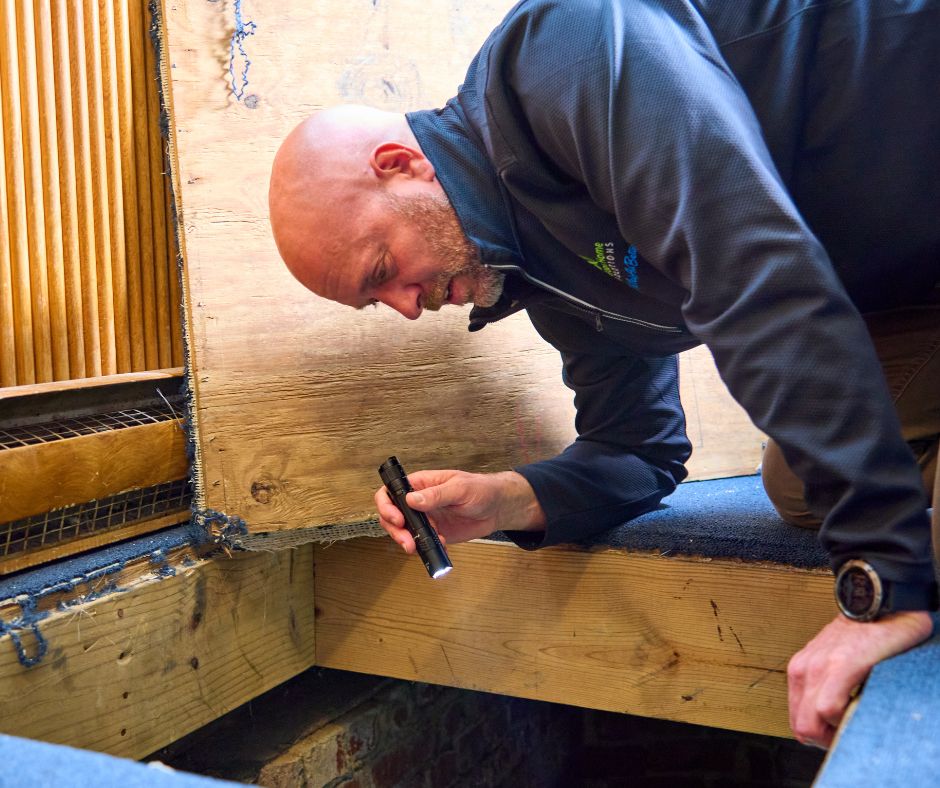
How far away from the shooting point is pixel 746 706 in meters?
1.44

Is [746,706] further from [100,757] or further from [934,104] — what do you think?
[100,757]

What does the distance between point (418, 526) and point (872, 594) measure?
0.64 metres

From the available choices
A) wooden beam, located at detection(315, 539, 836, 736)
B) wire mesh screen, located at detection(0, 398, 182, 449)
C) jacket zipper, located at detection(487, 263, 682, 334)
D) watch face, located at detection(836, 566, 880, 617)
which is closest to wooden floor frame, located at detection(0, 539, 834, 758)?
wooden beam, located at detection(315, 539, 836, 736)

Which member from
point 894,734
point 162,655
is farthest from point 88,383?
point 894,734

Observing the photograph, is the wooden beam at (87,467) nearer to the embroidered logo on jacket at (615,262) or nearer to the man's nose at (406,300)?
the man's nose at (406,300)

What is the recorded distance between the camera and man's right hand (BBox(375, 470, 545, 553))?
4.38 ft

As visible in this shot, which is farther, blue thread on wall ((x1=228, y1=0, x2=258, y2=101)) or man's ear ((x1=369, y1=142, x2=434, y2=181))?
blue thread on wall ((x1=228, y1=0, x2=258, y2=101))

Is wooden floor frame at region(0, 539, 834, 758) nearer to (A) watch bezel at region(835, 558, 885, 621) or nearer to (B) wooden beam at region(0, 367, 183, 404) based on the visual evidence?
(B) wooden beam at region(0, 367, 183, 404)

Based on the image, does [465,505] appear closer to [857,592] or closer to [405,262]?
[405,262]

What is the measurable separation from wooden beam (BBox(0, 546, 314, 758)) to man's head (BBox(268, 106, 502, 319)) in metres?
0.58

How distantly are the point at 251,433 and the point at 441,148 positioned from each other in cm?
57

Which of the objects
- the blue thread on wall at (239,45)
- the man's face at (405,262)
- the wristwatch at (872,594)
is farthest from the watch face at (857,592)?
the blue thread on wall at (239,45)

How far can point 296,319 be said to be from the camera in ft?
5.09

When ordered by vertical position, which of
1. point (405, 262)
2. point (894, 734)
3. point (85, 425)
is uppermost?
point (405, 262)
